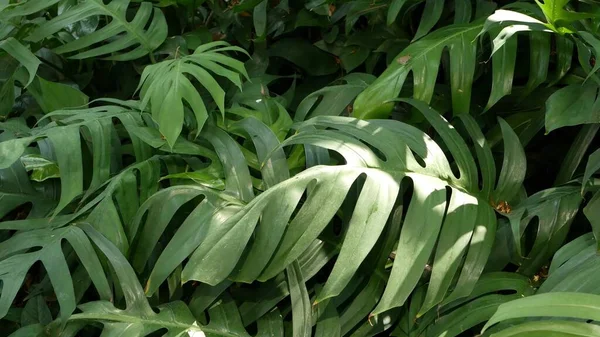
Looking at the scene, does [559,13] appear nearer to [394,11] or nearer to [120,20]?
[394,11]

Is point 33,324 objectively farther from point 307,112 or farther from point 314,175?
point 307,112

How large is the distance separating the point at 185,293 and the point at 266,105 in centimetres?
37

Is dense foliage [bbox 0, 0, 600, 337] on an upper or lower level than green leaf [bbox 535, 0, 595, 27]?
lower

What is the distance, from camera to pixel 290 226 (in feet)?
2.66

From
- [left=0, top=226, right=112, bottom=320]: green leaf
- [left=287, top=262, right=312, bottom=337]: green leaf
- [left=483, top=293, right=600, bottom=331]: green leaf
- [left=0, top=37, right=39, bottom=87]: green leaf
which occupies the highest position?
[left=0, top=37, right=39, bottom=87]: green leaf

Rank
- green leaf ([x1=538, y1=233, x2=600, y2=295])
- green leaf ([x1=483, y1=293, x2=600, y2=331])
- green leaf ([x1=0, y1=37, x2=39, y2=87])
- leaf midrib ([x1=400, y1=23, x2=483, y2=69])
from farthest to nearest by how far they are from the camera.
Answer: green leaf ([x1=0, y1=37, x2=39, y2=87])
leaf midrib ([x1=400, y1=23, x2=483, y2=69])
green leaf ([x1=538, y1=233, x2=600, y2=295])
green leaf ([x1=483, y1=293, x2=600, y2=331])

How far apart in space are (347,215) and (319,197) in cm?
14

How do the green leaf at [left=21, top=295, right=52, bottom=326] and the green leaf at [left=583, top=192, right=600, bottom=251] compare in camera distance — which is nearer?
the green leaf at [left=583, top=192, right=600, bottom=251]

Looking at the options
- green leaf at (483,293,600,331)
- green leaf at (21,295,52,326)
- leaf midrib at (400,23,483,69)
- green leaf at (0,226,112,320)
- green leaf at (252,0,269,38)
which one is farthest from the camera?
green leaf at (252,0,269,38)

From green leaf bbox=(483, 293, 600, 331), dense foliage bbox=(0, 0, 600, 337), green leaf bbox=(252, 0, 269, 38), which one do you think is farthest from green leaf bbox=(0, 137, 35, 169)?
green leaf bbox=(483, 293, 600, 331)

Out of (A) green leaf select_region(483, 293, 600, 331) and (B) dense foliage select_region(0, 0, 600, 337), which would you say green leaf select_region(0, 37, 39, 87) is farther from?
(A) green leaf select_region(483, 293, 600, 331)

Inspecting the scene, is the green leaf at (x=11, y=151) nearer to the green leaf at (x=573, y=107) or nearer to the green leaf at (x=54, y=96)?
the green leaf at (x=54, y=96)

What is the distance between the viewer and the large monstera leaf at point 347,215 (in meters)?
0.78

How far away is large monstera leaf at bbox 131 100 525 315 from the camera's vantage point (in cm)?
78
